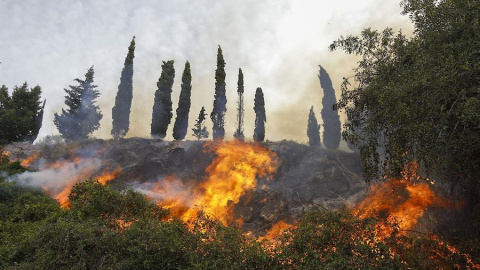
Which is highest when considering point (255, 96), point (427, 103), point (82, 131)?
point (255, 96)

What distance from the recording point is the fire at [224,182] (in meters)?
27.5

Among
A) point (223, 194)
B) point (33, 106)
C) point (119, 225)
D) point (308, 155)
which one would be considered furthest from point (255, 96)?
point (119, 225)

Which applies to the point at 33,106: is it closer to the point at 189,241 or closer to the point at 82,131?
Answer: the point at 82,131

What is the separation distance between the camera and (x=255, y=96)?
51.9m

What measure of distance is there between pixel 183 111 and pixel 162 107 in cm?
332

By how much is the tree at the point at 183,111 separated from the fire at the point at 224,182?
7.89 metres

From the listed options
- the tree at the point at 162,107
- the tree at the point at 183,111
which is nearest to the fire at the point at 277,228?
the tree at the point at 183,111

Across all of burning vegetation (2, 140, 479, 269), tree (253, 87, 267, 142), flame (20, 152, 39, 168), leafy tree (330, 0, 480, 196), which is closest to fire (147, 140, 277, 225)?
burning vegetation (2, 140, 479, 269)

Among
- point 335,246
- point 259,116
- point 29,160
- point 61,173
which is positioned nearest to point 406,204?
point 335,246

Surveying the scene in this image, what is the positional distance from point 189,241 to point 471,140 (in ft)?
33.3

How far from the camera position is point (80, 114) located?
4684 centimetres

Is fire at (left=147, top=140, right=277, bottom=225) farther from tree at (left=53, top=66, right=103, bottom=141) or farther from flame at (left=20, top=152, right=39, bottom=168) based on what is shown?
tree at (left=53, top=66, right=103, bottom=141)

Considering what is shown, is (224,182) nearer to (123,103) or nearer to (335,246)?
(123,103)

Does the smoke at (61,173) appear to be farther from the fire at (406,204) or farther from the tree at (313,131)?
the tree at (313,131)
